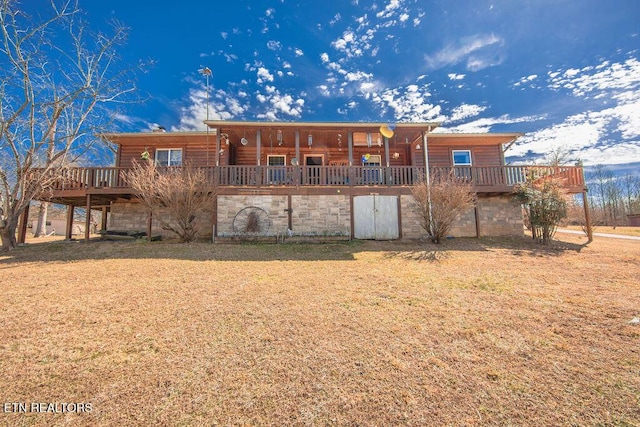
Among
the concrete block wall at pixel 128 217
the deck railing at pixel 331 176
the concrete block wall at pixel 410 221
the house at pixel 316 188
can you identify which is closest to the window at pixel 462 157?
the house at pixel 316 188

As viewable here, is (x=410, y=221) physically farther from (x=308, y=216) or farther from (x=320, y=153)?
(x=320, y=153)

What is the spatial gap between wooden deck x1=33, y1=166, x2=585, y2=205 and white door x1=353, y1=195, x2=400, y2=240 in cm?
53

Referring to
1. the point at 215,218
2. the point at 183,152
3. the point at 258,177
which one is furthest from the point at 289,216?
the point at 183,152

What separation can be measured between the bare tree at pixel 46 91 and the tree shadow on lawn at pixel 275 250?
8.72 feet

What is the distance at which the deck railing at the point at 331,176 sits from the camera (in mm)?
11266

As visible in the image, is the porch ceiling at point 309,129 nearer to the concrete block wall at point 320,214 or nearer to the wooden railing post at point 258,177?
the wooden railing post at point 258,177

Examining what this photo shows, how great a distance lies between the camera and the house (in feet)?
36.5

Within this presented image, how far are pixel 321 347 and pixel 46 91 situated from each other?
558 inches

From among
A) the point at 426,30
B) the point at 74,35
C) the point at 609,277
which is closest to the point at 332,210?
the point at 609,277

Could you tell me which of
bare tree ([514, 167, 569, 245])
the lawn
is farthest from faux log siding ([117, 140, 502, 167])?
the lawn

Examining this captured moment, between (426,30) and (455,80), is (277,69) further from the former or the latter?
(455,80)

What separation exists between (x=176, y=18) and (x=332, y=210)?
36.3ft

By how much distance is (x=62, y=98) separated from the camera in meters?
10.2

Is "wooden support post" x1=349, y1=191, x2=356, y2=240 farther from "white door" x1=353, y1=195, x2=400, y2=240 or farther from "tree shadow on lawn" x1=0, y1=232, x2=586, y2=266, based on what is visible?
"tree shadow on lawn" x1=0, y1=232, x2=586, y2=266
